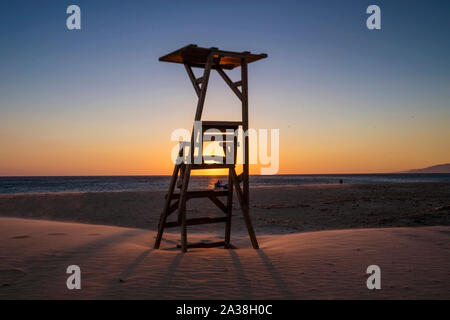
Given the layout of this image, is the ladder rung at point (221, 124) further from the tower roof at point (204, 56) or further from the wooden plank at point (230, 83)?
the tower roof at point (204, 56)

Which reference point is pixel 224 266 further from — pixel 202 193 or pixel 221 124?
pixel 221 124

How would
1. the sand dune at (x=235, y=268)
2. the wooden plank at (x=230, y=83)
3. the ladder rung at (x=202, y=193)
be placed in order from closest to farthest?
the sand dune at (x=235, y=268), the ladder rung at (x=202, y=193), the wooden plank at (x=230, y=83)

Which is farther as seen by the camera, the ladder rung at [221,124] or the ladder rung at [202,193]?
the ladder rung at [202,193]

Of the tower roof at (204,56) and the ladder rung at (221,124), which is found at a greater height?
the tower roof at (204,56)

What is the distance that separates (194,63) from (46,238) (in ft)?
19.7

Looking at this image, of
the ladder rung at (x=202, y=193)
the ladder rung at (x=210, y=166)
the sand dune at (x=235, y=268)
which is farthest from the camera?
the ladder rung at (x=202, y=193)

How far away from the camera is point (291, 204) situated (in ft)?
70.8

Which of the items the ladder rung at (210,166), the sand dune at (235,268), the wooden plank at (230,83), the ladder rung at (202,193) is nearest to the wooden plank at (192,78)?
the wooden plank at (230,83)

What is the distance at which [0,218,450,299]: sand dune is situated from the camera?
5.00 metres

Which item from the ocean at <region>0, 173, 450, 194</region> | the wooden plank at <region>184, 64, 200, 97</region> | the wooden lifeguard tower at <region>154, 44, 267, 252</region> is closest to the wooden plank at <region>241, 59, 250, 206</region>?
the wooden lifeguard tower at <region>154, 44, 267, 252</region>

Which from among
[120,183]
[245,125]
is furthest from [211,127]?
[120,183]

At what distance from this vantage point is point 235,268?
6262mm

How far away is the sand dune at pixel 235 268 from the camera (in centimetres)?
500
